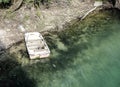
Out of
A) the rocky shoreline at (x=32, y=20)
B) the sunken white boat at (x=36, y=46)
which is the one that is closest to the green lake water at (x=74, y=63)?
the sunken white boat at (x=36, y=46)

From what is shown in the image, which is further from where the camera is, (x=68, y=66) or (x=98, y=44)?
(x=98, y=44)

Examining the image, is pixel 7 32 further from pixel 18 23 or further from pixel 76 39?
pixel 76 39

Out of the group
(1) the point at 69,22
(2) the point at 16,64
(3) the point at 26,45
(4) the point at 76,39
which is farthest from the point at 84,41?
(2) the point at 16,64

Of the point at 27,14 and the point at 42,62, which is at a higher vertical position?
the point at 27,14

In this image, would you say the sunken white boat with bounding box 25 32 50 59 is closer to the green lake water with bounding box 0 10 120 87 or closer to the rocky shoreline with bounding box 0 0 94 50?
the green lake water with bounding box 0 10 120 87

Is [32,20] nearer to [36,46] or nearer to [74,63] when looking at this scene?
[36,46]

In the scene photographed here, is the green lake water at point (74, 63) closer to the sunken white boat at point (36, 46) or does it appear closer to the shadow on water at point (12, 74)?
the shadow on water at point (12, 74)

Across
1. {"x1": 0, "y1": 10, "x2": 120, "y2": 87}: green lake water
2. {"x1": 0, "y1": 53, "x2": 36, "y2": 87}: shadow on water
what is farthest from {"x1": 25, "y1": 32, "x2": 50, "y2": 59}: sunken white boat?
{"x1": 0, "y1": 53, "x2": 36, "y2": 87}: shadow on water
